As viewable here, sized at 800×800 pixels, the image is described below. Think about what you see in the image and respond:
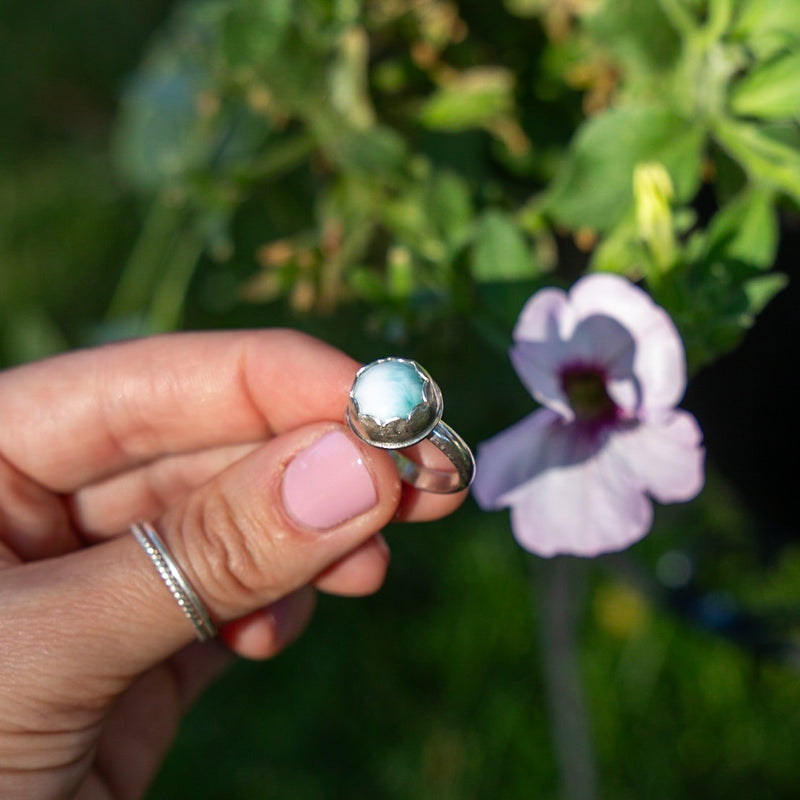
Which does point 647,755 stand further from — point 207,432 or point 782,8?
point 782,8

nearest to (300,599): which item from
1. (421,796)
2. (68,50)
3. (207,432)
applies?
(207,432)

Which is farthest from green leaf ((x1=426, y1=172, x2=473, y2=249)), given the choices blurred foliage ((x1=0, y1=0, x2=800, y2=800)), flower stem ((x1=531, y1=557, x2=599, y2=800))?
flower stem ((x1=531, y1=557, x2=599, y2=800))

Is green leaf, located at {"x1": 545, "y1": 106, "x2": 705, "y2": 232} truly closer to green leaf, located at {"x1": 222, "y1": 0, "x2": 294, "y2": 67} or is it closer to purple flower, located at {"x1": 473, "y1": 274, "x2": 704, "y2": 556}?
purple flower, located at {"x1": 473, "y1": 274, "x2": 704, "y2": 556}

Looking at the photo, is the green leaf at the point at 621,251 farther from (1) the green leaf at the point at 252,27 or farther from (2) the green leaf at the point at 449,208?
(1) the green leaf at the point at 252,27

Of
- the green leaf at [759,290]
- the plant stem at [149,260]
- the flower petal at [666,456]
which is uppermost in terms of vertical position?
the green leaf at [759,290]

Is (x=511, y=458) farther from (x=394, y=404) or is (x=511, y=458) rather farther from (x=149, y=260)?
(x=149, y=260)

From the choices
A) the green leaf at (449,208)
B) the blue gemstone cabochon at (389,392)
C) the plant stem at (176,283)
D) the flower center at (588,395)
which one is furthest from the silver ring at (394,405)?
the plant stem at (176,283)
